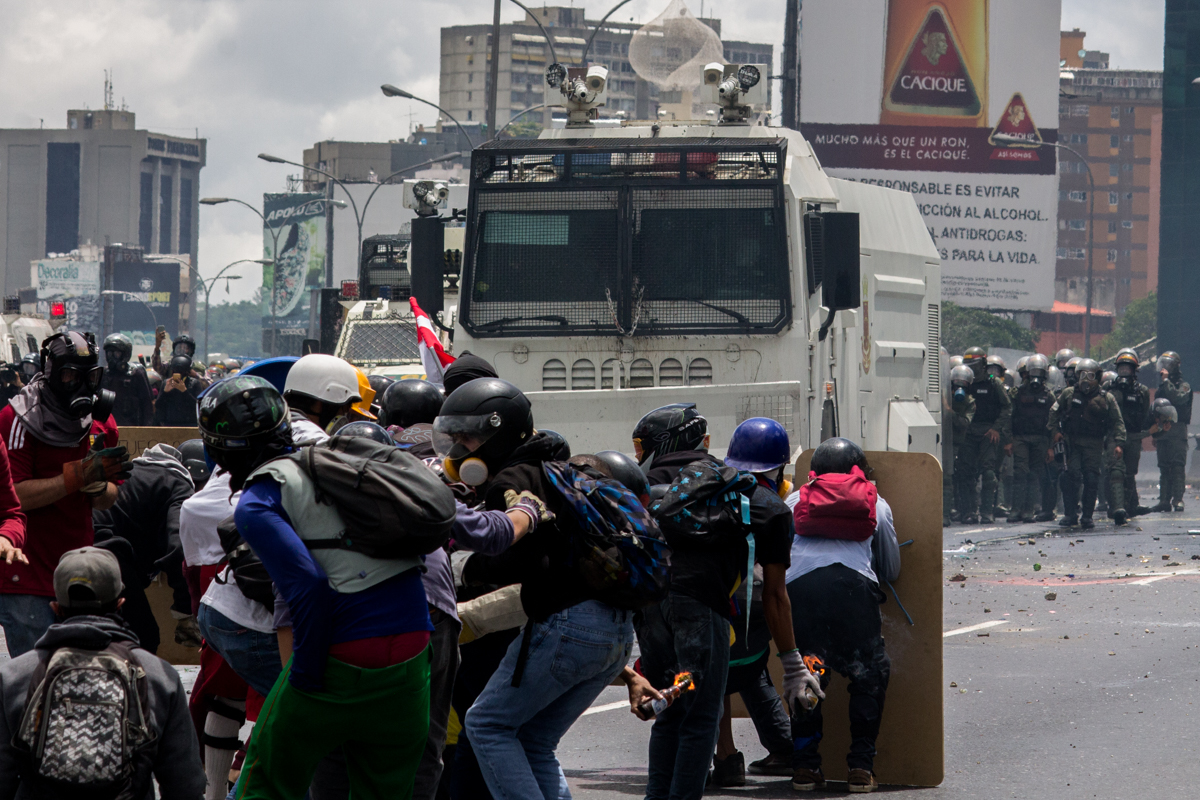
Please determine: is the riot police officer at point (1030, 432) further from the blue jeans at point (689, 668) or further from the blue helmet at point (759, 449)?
the blue jeans at point (689, 668)

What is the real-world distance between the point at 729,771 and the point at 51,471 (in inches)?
120

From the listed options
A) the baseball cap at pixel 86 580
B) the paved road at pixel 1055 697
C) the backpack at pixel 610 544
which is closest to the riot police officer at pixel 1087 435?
the paved road at pixel 1055 697

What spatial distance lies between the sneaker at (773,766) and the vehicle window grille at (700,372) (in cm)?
424

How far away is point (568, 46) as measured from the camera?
545ft

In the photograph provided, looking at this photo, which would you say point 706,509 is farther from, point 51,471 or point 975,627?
point 975,627

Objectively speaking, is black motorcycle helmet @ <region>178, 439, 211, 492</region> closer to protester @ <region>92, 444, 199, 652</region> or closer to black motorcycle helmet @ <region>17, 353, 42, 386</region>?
protester @ <region>92, 444, 199, 652</region>

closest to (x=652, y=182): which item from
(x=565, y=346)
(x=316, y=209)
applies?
(x=565, y=346)

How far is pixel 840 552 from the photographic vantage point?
6629mm

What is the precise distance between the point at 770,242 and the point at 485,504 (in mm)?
6839

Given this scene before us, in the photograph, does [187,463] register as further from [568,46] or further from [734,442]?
[568,46]

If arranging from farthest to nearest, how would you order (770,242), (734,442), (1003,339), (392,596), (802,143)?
(1003,339) < (802,143) < (770,242) < (734,442) < (392,596)

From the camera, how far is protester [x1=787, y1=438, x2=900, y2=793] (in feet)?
21.6

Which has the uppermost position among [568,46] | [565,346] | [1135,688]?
[568,46]

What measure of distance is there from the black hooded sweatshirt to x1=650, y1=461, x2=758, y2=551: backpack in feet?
2.61
